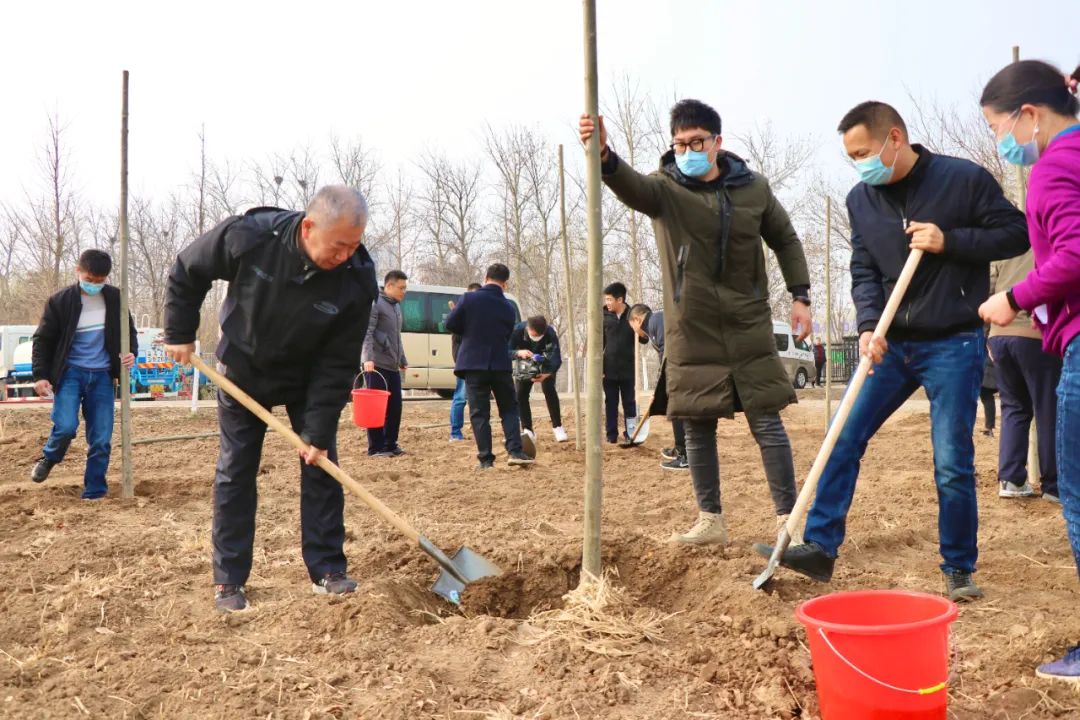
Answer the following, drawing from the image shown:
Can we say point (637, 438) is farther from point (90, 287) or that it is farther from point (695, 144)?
point (695, 144)

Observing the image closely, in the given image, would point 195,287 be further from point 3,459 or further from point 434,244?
point 434,244

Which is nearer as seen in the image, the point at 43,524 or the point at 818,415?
the point at 43,524

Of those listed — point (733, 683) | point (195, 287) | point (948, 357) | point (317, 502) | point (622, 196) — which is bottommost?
point (733, 683)

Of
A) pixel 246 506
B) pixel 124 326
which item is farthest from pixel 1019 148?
pixel 124 326

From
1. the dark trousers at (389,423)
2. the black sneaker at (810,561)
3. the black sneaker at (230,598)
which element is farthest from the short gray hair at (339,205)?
the dark trousers at (389,423)

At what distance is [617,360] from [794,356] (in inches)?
679

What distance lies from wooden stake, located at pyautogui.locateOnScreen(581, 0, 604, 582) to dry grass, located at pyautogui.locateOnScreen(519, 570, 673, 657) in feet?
0.43

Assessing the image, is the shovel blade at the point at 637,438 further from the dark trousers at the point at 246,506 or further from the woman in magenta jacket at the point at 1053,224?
the woman in magenta jacket at the point at 1053,224

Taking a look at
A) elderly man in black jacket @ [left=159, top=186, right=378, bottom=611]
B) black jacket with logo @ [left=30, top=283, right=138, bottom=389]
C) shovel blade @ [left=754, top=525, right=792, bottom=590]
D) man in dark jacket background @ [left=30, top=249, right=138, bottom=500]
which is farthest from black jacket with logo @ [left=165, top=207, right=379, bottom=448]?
black jacket with logo @ [left=30, top=283, right=138, bottom=389]

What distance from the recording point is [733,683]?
8.25 feet

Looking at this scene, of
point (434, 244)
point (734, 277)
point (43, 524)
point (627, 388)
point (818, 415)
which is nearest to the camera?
point (734, 277)

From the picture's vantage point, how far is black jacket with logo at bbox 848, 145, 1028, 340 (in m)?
3.20

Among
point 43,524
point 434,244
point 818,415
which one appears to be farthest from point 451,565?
point 434,244

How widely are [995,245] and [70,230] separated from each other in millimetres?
27257
